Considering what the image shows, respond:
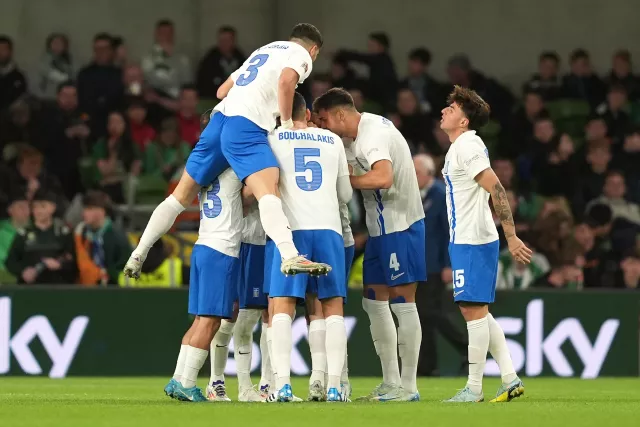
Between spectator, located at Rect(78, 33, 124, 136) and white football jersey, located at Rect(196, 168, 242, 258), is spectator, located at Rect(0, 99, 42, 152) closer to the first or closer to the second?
spectator, located at Rect(78, 33, 124, 136)

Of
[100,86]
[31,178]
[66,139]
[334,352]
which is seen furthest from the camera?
[100,86]

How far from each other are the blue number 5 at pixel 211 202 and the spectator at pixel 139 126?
29.8 feet

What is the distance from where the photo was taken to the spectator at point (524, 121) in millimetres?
19531

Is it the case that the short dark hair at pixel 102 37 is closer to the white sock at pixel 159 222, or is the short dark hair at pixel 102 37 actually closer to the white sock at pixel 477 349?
the white sock at pixel 159 222

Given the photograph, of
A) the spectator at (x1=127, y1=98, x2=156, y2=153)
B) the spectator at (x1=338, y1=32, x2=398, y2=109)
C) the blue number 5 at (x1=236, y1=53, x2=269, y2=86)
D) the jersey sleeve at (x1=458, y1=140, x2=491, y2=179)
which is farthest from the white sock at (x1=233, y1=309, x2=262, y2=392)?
the spectator at (x1=338, y1=32, x2=398, y2=109)

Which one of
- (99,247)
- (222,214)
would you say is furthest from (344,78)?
(222,214)

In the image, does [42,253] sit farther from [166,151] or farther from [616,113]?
[616,113]

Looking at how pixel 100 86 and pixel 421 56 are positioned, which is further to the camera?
pixel 421 56

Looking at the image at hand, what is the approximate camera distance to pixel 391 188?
10297 millimetres

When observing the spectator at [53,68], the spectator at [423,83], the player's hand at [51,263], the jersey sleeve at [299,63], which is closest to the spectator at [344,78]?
the spectator at [423,83]

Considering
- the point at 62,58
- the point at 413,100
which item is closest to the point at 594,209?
the point at 413,100

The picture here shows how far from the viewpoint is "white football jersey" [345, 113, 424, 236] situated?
10.2 meters

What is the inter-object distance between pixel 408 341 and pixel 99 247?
19.2 ft

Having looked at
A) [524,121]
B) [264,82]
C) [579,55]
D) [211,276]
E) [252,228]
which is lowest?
[211,276]
